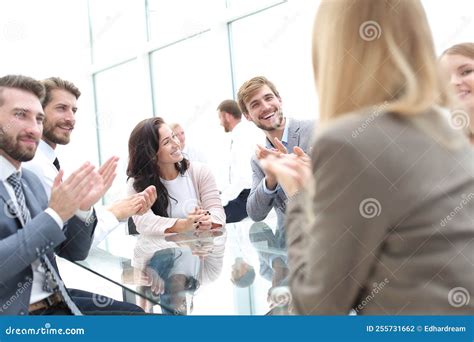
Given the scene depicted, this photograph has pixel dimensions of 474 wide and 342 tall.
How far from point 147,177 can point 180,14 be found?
11.2 feet

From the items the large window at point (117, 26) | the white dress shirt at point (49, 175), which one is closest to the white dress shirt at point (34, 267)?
the white dress shirt at point (49, 175)

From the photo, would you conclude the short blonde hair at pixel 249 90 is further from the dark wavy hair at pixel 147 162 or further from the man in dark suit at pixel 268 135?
the dark wavy hair at pixel 147 162

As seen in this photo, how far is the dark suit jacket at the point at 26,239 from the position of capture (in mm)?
1286

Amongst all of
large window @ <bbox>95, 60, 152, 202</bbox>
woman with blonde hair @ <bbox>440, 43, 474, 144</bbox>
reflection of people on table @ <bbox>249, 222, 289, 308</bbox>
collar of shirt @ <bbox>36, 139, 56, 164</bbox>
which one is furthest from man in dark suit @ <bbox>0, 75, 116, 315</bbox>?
large window @ <bbox>95, 60, 152, 202</bbox>

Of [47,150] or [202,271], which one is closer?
[202,271]

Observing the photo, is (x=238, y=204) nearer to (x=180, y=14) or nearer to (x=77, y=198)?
(x=77, y=198)

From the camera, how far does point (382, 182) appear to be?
820mm

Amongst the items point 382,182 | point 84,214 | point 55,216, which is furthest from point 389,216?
point 84,214

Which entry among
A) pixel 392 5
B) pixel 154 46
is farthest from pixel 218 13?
pixel 392 5

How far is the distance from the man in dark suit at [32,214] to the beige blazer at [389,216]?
0.67 meters

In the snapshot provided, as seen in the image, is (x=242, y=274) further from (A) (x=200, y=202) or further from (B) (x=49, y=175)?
(A) (x=200, y=202)

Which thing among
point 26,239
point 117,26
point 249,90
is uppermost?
point 117,26

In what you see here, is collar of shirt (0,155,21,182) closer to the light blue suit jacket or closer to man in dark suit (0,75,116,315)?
man in dark suit (0,75,116,315)

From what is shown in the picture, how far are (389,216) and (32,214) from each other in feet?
3.15
